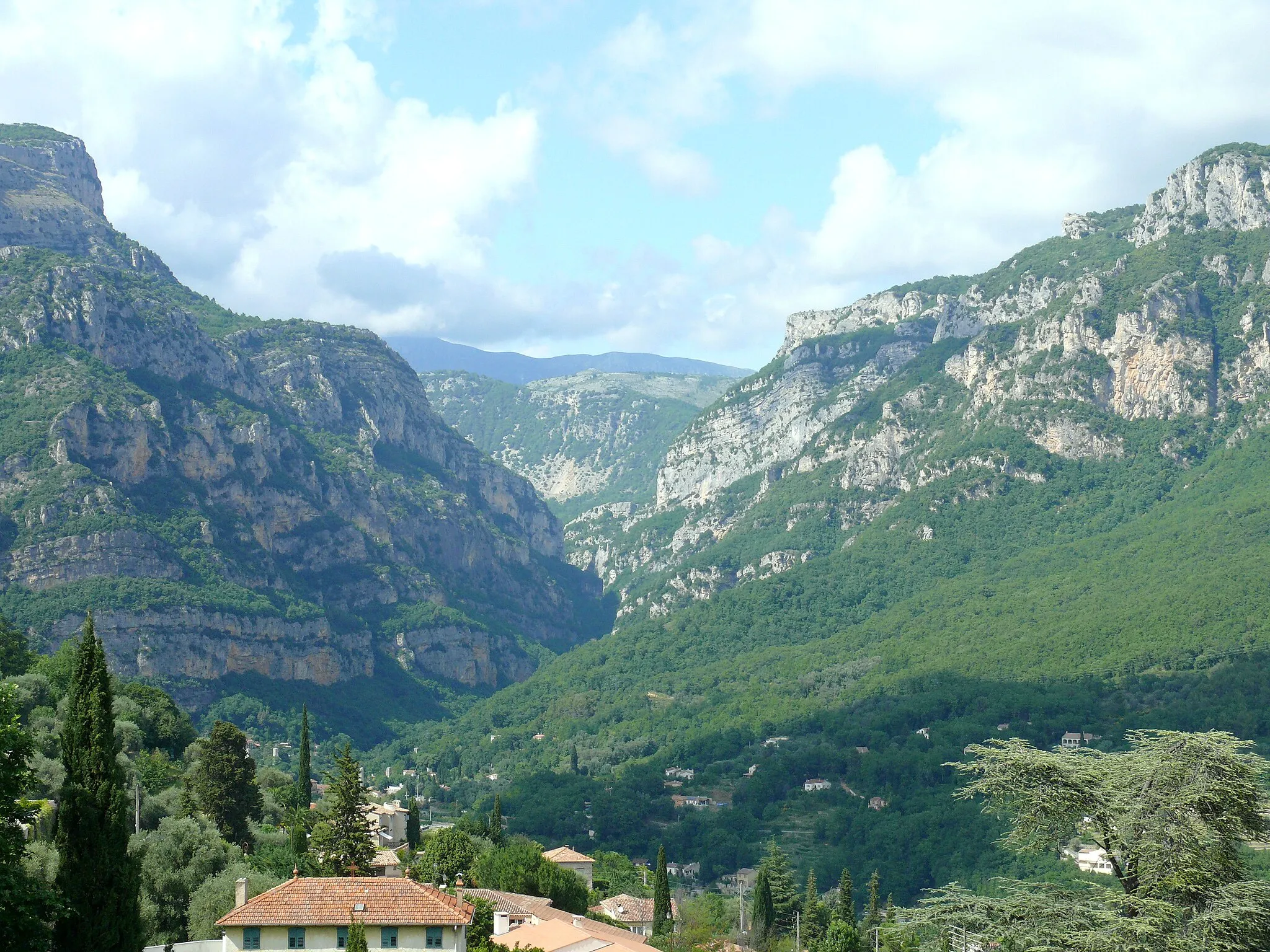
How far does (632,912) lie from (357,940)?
162ft

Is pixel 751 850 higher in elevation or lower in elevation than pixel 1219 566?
lower

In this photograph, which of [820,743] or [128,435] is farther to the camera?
[128,435]

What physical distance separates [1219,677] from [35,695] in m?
115

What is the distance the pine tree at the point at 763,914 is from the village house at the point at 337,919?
4000 cm

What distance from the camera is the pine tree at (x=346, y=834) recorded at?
213ft

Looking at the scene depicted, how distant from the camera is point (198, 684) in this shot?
601ft

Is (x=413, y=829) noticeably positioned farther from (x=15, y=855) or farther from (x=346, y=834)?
(x=15, y=855)

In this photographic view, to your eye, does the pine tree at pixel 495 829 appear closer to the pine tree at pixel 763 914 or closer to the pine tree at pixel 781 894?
the pine tree at pixel 781 894

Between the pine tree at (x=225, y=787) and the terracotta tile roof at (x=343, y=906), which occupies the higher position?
the pine tree at (x=225, y=787)

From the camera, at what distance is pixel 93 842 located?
3394 cm

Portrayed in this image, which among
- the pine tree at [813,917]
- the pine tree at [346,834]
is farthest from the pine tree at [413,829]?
the pine tree at [346,834]

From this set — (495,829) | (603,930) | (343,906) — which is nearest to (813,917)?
(495,829)

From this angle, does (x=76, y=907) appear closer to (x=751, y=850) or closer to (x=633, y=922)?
(x=633, y=922)

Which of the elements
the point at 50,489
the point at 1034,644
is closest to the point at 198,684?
the point at 50,489
